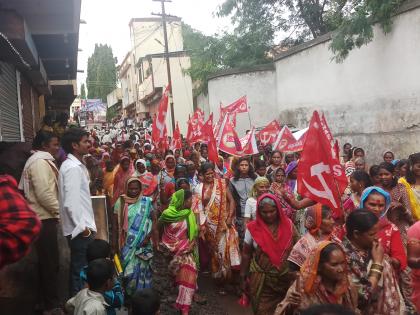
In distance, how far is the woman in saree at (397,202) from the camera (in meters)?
4.39

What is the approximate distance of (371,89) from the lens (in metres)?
13.3

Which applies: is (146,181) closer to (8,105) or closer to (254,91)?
(8,105)

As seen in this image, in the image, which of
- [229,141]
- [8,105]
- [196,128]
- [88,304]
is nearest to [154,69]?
[196,128]

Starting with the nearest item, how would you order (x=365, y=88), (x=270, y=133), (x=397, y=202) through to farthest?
(x=397, y=202) < (x=270, y=133) < (x=365, y=88)

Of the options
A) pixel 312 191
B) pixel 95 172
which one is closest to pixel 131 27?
pixel 95 172

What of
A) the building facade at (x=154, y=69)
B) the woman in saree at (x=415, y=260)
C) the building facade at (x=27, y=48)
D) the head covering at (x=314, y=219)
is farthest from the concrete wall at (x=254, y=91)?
the woman in saree at (x=415, y=260)

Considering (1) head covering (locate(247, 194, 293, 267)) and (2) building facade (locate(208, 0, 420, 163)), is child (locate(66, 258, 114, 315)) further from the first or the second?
(2) building facade (locate(208, 0, 420, 163))

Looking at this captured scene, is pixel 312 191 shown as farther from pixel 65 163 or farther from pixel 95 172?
pixel 95 172

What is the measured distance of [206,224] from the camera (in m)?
6.37

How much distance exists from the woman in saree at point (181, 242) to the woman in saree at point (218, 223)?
79 centimetres

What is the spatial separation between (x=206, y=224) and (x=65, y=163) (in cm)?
262

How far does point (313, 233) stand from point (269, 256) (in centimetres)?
49

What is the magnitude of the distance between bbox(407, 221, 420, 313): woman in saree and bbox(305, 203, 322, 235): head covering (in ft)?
2.27

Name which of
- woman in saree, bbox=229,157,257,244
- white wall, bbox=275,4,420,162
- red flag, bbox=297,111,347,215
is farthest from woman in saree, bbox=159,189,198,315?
white wall, bbox=275,4,420,162
